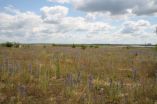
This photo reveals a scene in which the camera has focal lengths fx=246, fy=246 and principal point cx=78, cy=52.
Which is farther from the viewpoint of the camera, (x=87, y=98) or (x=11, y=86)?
(x=11, y=86)

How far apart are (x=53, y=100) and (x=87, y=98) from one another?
33.6 inches

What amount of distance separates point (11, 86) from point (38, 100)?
1.54m

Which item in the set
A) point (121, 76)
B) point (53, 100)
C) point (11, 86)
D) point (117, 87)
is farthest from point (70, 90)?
point (121, 76)

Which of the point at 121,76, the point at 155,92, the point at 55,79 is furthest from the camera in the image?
the point at 121,76

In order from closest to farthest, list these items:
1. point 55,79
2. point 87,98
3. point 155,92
Answer: point 87,98, point 155,92, point 55,79

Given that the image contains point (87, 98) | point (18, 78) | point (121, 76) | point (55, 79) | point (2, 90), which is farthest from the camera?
point (121, 76)

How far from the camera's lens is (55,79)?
9008 mm

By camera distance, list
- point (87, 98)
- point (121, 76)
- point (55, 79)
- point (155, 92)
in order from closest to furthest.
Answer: point (87, 98), point (155, 92), point (55, 79), point (121, 76)

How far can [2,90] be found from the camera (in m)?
7.00

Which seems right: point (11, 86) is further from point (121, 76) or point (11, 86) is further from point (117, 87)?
point (121, 76)

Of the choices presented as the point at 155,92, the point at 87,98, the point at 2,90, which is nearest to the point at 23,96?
the point at 2,90

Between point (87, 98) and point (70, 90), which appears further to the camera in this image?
point (70, 90)

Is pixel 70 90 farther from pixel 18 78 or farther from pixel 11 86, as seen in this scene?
pixel 18 78

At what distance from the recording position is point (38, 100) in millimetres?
6168
